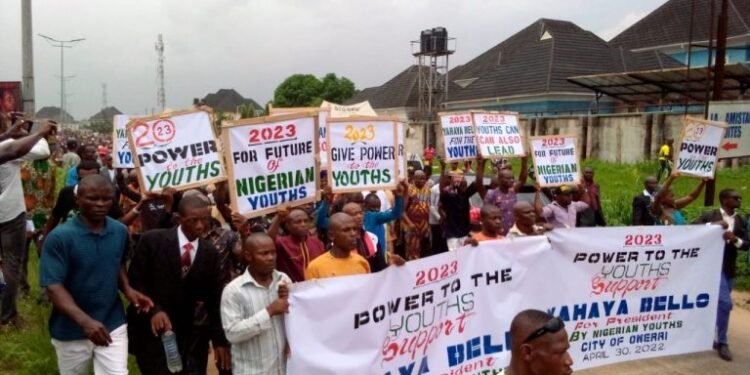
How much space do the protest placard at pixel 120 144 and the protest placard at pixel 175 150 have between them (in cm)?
297

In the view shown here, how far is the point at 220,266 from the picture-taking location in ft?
15.9

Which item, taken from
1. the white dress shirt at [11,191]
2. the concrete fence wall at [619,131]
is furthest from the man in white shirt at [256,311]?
the concrete fence wall at [619,131]

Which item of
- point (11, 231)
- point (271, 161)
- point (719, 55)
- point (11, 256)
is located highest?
point (719, 55)

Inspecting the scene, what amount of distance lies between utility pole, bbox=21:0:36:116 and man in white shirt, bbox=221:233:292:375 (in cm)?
1056

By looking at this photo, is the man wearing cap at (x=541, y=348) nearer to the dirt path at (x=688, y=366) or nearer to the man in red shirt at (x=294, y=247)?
the man in red shirt at (x=294, y=247)

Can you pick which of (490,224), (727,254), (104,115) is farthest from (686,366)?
(104,115)

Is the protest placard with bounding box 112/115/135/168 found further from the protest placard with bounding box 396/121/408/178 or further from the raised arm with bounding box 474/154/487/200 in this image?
the raised arm with bounding box 474/154/487/200

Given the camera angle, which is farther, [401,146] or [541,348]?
[401,146]

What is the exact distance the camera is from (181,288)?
4.66m

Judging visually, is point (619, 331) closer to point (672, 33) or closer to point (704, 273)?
point (704, 273)

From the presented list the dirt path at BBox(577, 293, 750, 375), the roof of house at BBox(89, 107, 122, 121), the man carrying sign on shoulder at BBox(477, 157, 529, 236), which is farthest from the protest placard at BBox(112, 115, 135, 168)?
the roof of house at BBox(89, 107, 122, 121)

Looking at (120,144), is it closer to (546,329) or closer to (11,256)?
(11,256)

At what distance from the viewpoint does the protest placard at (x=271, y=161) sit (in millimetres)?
5398

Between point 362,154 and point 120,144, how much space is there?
384cm
